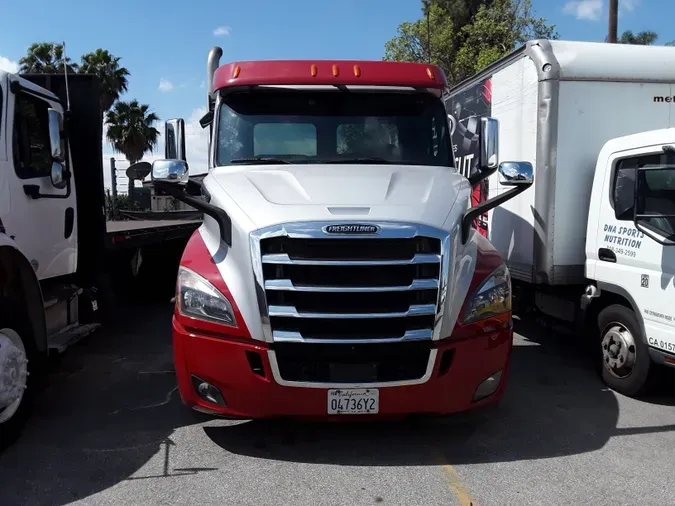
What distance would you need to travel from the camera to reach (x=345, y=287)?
3832mm

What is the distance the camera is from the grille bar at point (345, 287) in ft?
12.4

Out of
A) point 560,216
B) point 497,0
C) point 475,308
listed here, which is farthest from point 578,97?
point 497,0

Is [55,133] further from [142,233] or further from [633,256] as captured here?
[633,256]

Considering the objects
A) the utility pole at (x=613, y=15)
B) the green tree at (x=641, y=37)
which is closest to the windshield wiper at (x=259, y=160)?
the utility pole at (x=613, y=15)

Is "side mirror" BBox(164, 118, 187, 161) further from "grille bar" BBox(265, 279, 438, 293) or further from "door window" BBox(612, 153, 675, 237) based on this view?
"door window" BBox(612, 153, 675, 237)

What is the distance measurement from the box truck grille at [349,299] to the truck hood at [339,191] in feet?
0.48

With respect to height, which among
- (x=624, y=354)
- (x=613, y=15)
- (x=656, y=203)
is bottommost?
(x=624, y=354)

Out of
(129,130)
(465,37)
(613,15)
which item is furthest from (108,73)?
(613,15)

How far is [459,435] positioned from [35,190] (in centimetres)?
410

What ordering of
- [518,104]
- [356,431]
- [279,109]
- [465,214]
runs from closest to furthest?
[465,214] < [356,431] < [279,109] < [518,104]

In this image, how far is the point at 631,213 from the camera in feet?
17.7

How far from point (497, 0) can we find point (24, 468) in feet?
82.2

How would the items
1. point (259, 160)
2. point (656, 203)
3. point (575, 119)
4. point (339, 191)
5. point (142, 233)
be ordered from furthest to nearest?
point (142, 233) → point (575, 119) → point (656, 203) → point (259, 160) → point (339, 191)

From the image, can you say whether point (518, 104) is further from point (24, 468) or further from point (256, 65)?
point (24, 468)
